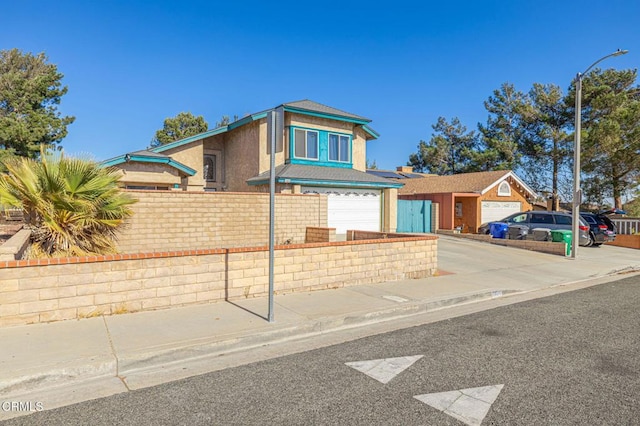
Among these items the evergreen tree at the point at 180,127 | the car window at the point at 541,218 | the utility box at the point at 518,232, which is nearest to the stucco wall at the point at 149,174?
the utility box at the point at 518,232

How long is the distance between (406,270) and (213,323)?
5653 mm

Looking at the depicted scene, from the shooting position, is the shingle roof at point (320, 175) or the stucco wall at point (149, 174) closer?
the stucco wall at point (149, 174)

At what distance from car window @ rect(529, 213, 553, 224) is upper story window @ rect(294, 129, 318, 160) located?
38.6 feet

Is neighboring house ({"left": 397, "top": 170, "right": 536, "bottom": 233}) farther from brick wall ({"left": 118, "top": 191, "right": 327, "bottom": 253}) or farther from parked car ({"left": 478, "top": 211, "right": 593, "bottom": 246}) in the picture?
brick wall ({"left": 118, "top": 191, "right": 327, "bottom": 253})

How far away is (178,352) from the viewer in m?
5.02

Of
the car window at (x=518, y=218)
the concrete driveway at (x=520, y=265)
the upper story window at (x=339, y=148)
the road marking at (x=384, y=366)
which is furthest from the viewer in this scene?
the car window at (x=518, y=218)

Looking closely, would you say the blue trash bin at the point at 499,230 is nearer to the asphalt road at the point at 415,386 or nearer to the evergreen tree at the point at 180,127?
the asphalt road at the point at 415,386

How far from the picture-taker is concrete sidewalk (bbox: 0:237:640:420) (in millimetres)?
Answer: 4312

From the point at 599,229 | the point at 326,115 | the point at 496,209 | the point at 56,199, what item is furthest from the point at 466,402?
the point at 496,209

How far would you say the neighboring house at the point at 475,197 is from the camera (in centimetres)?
2573

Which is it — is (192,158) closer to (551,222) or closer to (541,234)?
(541,234)

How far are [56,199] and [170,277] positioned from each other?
3.08 m

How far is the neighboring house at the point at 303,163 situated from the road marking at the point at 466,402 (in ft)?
45.5

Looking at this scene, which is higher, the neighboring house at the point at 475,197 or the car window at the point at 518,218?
the neighboring house at the point at 475,197
